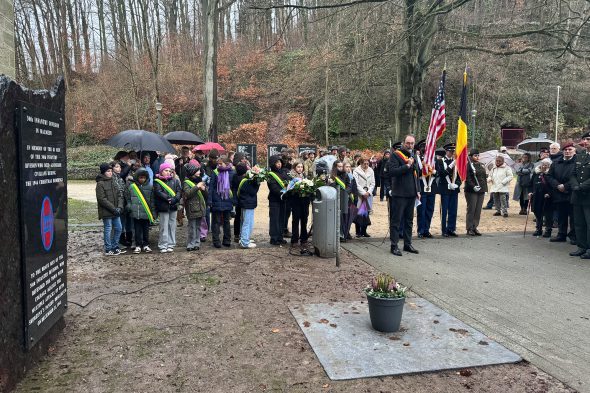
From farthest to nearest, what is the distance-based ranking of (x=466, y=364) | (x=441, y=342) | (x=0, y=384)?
(x=441, y=342) < (x=466, y=364) < (x=0, y=384)

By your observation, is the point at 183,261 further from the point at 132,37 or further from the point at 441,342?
the point at 132,37

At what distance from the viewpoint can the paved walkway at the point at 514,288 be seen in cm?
464

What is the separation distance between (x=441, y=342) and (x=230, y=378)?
7.28 feet

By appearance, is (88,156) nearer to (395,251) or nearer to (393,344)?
(395,251)

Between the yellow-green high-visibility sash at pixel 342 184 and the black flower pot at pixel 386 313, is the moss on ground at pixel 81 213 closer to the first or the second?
the yellow-green high-visibility sash at pixel 342 184

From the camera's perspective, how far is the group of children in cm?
842

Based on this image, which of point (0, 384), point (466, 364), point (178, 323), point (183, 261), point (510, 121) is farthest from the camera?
point (510, 121)

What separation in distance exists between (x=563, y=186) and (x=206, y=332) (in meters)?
8.58

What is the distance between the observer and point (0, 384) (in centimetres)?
344

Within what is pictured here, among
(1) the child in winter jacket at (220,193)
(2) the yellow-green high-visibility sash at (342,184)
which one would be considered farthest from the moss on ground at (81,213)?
(2) the yellow-green high-visibility sash at (342,184)

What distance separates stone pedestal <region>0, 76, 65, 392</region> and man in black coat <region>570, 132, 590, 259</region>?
30.4ft

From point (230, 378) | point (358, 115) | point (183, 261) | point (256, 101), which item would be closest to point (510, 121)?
point (358, 115)

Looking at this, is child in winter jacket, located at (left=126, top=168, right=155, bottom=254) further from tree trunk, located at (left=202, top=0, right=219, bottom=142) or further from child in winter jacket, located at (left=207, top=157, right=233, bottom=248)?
tree trunk, located at (left=202, top=0, right=219, bottom=142)

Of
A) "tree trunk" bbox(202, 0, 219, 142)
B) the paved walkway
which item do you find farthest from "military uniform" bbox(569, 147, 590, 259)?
"tree trunk" bbox(202, 0, 219, 142)
